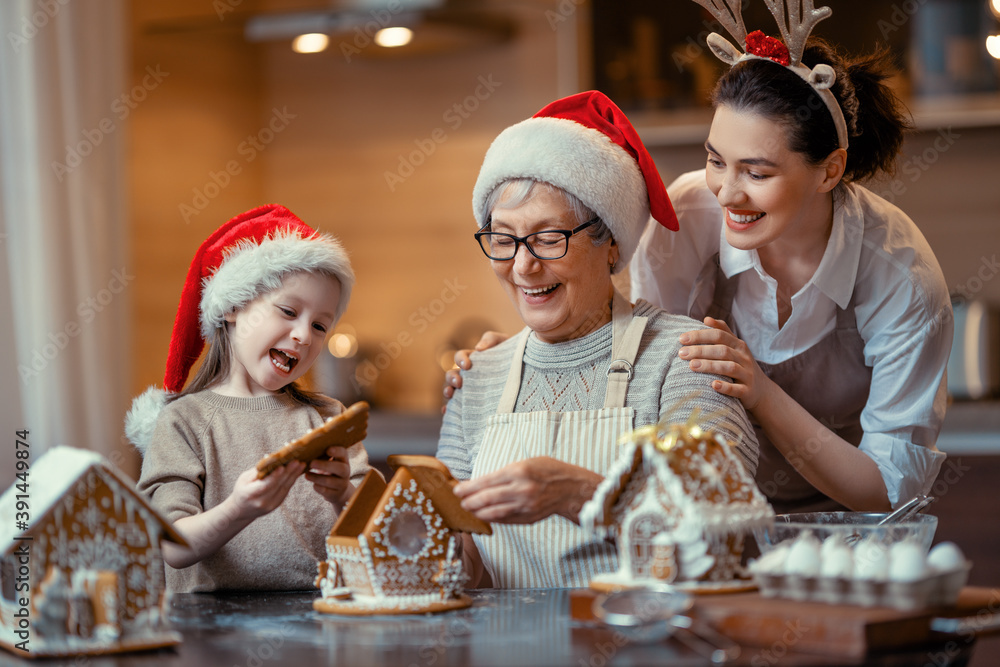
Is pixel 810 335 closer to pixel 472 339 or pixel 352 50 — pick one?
pixel 472 339

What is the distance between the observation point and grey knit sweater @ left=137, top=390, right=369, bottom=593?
163 cm

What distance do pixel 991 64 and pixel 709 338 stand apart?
267cm

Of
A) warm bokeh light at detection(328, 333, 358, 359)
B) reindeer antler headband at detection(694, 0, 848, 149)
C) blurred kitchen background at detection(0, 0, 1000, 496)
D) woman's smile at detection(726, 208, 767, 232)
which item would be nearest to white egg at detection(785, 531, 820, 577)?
woman's smile at detection(726, 208, 767, 232)

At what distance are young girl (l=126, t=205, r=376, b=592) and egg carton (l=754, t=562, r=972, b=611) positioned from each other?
0.65 metres

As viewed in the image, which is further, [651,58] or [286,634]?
[651,58]

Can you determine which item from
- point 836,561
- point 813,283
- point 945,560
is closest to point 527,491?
point 836,561

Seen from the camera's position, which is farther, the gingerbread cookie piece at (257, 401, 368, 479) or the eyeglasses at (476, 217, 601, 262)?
the eyeglasses at (476, 217, 601, 262)

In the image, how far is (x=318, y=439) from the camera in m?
1.39

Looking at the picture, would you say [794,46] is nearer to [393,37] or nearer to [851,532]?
[851,532]

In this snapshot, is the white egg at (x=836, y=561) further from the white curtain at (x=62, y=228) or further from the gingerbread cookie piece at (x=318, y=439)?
the white curtain at (x=62, y=228)

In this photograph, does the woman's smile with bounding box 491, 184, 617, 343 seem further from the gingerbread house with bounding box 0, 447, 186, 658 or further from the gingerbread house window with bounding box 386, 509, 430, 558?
the gingerbread house with bounding box 0, 447, 186, 658

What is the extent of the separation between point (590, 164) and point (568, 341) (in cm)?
32

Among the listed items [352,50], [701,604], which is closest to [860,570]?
Result: [701,604]

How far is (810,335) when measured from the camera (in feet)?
7.04
